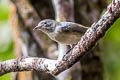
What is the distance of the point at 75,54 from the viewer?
3.04m

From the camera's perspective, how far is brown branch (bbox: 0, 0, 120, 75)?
105 inches

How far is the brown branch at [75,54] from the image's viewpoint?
105 inches

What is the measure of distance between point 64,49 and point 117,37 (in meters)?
1.87

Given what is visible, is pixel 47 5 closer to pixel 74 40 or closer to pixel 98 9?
pixel 98 9

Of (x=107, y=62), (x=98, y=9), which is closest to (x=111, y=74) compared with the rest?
(x=107, y=62)

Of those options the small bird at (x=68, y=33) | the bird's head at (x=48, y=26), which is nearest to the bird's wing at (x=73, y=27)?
the small bird at (x=68, y=33)

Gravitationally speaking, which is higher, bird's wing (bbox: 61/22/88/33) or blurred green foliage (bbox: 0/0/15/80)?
blurred green foliage (bbox: 0/0/15/80)

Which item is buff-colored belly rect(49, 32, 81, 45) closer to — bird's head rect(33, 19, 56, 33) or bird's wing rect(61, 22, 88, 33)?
bird's wing rect(61, 22, 88, 33)

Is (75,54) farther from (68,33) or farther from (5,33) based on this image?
(5,33)

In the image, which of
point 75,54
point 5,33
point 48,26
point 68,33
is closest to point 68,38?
point 68,33

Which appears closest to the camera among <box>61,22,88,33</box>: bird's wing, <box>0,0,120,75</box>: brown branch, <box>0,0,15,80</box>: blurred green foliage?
<box>0,0,120,75</box>: brown branch

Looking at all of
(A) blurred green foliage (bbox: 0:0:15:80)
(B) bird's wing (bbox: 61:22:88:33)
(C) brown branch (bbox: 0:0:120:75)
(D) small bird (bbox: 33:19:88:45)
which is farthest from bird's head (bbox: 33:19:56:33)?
(A) blurred green foliage (bbox: 0:0:15:80)

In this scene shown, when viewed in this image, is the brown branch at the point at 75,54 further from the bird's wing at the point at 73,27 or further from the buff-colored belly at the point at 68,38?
the bird's wing at the point at 73,27

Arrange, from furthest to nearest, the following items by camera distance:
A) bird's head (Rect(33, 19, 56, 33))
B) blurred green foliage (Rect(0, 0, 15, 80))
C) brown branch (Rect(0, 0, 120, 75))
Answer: blurred green foliage (Rect(0, 0, 15, 80)) < bird's head (Rect(33, 19, 56, 33)) < brown branch (Rect(0, 0, 120, 75))
